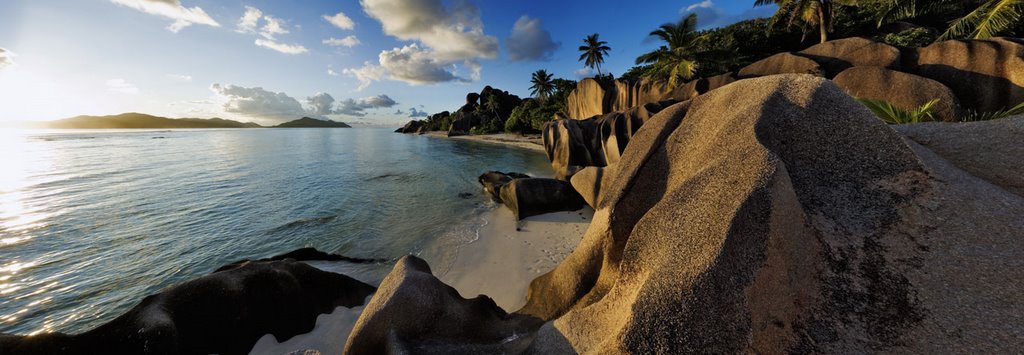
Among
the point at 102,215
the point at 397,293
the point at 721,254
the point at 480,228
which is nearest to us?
the point at 721,254

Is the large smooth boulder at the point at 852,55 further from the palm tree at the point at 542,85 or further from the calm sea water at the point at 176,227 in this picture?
the palm tree at the point at 542,85

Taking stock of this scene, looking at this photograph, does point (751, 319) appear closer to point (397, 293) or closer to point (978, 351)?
point (978, 351)

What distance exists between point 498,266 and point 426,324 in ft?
13.7

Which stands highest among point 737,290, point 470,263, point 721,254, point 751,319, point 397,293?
point 721,254

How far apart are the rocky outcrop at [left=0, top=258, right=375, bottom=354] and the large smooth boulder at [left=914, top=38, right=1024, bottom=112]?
17113 mm

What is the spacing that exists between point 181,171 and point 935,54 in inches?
1794

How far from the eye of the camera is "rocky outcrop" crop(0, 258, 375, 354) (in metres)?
3.92

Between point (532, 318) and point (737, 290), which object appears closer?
point (737, 290)

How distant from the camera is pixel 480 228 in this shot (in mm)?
11477

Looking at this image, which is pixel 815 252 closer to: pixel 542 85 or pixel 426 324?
pixel 426 324

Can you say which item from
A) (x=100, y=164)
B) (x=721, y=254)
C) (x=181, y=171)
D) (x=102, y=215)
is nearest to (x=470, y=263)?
(x=721, y=254)

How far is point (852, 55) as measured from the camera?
12.3 meters

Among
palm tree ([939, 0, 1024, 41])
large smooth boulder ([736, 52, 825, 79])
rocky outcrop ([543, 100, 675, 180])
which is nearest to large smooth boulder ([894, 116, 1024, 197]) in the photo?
large smooth boulder ([736, 52, 825, 79])

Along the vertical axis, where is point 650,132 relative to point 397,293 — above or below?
above
